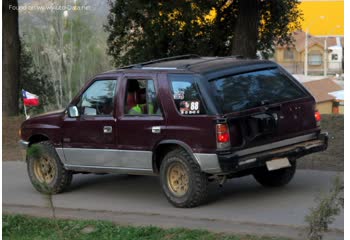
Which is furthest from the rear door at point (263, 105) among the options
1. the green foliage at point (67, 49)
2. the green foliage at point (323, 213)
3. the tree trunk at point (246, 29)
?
the green foliage at point (67, 49)

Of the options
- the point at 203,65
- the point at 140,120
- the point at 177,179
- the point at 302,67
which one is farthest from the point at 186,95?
the point at 302,67

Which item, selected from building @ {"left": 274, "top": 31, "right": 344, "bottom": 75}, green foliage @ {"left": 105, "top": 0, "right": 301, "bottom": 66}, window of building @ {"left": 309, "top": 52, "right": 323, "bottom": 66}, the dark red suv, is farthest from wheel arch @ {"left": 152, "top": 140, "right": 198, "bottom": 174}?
window of building @ {"left": 309, "top": 52, "right": 323, "bottom": 66}

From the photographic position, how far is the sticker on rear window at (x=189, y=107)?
24.5 feet

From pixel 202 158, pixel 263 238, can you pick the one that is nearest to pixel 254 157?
pixel 202 158

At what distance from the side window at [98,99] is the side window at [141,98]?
0.25m

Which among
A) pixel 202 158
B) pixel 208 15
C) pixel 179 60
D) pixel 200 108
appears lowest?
pixel 202 158

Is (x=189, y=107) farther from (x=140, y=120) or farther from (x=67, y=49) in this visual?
(x=67, y=49)

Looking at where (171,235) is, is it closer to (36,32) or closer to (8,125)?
(8,125)

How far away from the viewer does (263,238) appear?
234 inches

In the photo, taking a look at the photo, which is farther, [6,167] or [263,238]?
[6,167]

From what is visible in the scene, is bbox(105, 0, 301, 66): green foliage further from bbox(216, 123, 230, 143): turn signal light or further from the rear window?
bbox(216, 123, 230, 143): turn signal light

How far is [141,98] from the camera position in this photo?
27.2ft

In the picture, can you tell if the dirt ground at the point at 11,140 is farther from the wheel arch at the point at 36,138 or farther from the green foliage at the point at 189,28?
the green foliage at the point at 189,28
